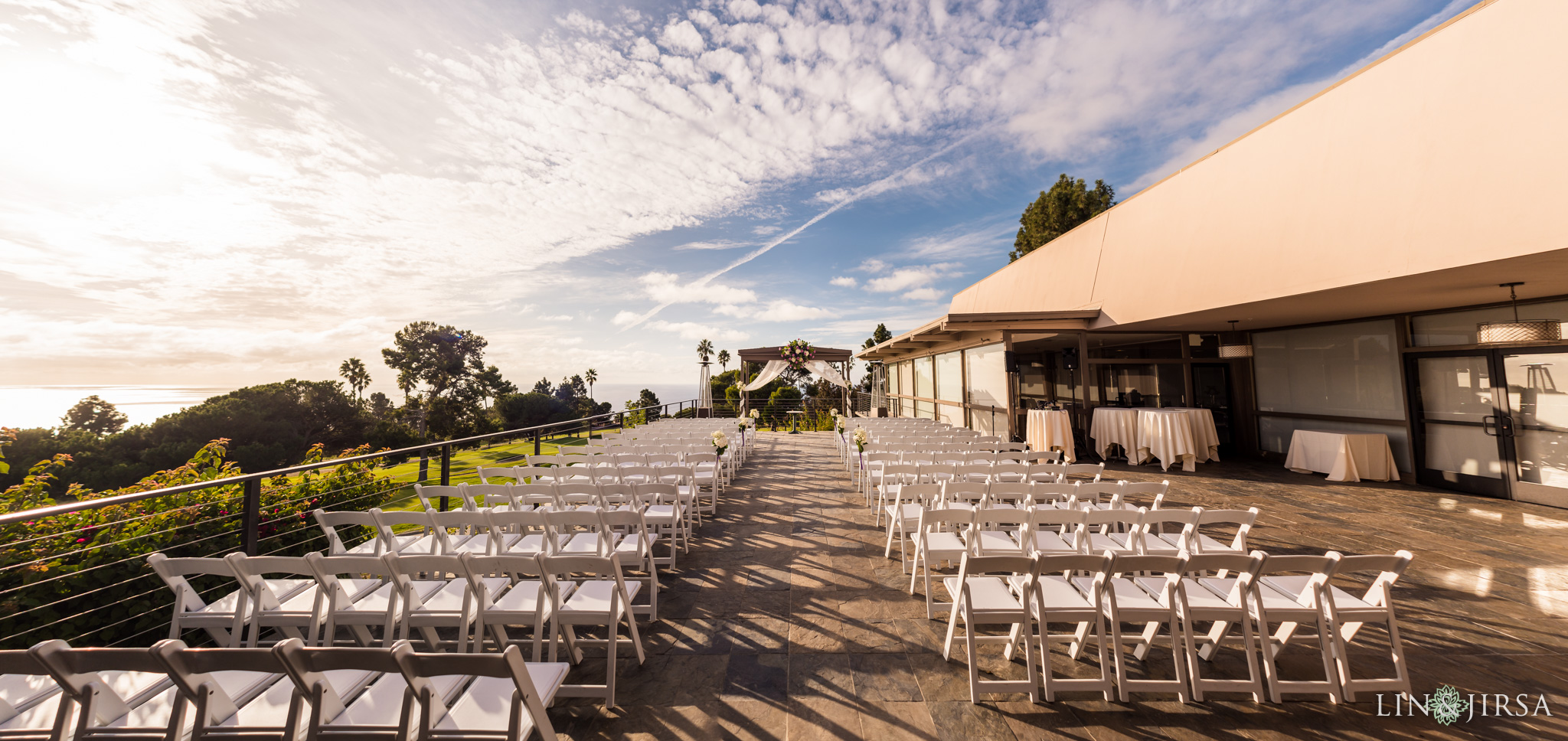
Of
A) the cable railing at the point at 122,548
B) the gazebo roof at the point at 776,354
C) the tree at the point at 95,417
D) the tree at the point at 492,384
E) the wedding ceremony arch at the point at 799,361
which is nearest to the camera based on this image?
the cable railing at the point at 122,548

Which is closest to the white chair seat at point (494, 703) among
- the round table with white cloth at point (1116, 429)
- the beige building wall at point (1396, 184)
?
the beige building wall at point (1396, 184)

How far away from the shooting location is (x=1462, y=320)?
6879 millimetres

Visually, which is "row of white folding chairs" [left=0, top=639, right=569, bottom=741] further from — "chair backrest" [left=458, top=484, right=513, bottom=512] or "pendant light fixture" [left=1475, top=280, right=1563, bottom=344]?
"pendant light fixture" [left=1475, top=280, right=1563, bottom=344]

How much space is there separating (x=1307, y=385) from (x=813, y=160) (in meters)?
11.7

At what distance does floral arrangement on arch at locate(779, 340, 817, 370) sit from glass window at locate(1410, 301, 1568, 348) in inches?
503

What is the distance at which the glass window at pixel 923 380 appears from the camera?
47.9ft

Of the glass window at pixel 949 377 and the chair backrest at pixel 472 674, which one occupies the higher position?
the glass window at pixel 949 377

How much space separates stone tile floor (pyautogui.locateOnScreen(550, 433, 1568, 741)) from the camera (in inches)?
87.7

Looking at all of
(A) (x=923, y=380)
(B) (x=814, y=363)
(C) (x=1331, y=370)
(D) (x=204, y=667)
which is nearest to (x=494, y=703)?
(D) (x=204, y=667)

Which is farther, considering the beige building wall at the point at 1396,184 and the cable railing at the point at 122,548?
the beige building wall at the point at 1396,184

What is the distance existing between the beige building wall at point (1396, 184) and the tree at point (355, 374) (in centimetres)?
5736

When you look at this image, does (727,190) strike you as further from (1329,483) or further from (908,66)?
(1329,483)

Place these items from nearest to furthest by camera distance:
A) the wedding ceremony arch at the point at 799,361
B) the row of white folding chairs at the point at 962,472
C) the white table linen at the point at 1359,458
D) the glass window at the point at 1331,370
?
the row of white folding chairs at the point at 962,472 → the white table linen at the point at 1359,458 → the glass window at the point at 1331,370 → the wedding ceremony arch at the point at 799,361

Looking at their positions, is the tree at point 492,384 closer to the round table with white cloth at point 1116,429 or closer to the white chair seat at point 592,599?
the round table with white cloth at point 1116,429
